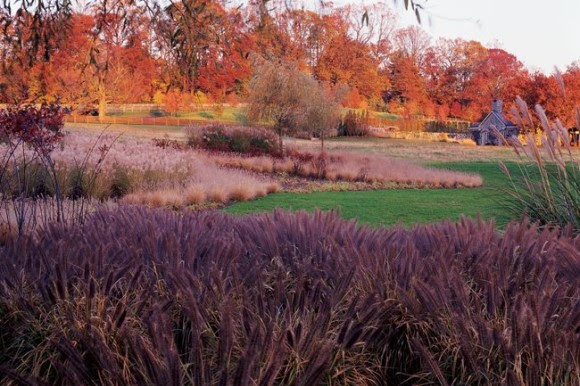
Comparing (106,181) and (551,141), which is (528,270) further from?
(106,181)

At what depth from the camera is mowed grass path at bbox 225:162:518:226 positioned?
Result: 9516 millimetres

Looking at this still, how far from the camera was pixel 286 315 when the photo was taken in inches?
81.3

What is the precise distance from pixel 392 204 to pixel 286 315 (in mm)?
8901

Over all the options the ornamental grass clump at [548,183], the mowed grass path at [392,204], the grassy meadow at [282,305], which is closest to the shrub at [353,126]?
the mowed grass path at [392,204]

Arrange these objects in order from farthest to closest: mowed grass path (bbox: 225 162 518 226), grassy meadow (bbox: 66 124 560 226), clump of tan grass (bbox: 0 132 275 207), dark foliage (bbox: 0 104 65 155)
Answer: clump of tan grass (bbox: 0 132 275 207)
mowed grass path (bbox: 225 162 518 226)
grassy meadow (bbox: 66 124 560 226)
dark foliage (bbox: 0 104 65 155)

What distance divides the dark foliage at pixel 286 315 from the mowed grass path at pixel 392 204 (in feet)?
20.3

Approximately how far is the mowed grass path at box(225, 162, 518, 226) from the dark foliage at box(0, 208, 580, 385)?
20.3 ft

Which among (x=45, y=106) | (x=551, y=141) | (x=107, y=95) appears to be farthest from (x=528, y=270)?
(x=107, y=95)

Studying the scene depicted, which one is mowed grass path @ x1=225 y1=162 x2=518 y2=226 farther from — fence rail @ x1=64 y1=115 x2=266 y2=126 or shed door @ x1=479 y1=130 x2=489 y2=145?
shed door @ x1=479 y1=130 x2=489 y2=145

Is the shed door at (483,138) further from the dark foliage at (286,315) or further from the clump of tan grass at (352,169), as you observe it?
the dark foliage at (286,315)

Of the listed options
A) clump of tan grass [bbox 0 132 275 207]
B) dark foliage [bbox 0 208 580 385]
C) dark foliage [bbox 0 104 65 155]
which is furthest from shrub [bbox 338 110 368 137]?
dark foliage [bbox 0 208 580 385]

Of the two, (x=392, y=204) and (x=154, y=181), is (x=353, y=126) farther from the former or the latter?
(x=154, y=181)

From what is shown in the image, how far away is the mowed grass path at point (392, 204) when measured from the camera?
9.52 m

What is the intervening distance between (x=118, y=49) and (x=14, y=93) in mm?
1685
